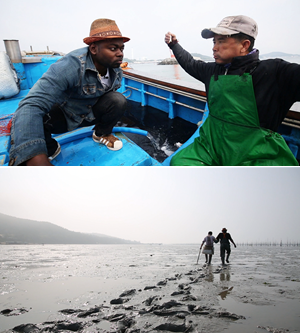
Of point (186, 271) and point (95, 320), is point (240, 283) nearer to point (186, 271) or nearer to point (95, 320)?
point (186, 271)

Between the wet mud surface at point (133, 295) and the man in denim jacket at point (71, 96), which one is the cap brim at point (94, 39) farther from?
the wet mud surface at point (133, 295)

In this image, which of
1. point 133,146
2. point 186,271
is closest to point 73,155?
point 133,146

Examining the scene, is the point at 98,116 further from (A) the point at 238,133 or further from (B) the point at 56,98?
(A) the point at 238,133

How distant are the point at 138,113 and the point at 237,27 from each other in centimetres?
246

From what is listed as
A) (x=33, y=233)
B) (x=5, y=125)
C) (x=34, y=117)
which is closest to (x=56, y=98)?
(x=34, y=117)

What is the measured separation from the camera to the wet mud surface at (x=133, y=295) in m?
1.14

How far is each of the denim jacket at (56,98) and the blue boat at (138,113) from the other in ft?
1.03

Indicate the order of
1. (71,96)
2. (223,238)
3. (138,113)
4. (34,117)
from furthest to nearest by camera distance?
(138,113)
(223,238)
(71,96)
(34,117)

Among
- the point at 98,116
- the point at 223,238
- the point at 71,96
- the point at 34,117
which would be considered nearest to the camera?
the point at 34,117

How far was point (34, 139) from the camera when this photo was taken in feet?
2.75

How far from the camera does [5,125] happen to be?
5.72 feet

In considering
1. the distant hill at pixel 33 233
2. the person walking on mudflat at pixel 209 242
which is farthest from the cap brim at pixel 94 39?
the person walking on mudflat at pixel 209 242

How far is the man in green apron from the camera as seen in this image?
929 millimetres

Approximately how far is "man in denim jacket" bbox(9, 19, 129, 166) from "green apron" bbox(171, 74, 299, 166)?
511 millimetres
